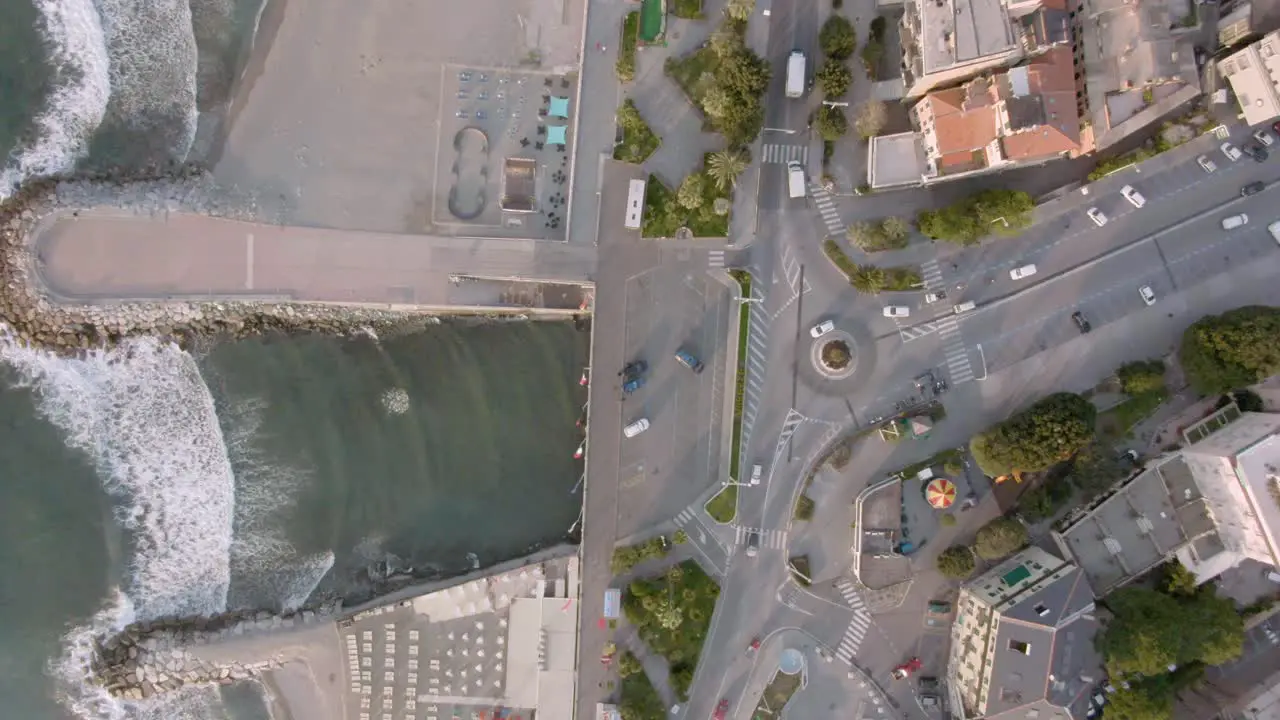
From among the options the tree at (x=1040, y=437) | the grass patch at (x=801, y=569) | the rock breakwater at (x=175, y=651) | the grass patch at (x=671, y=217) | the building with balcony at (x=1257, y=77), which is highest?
the building with balcony at (x=1257, y=77)

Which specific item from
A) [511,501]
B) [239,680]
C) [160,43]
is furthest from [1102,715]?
[160,43]

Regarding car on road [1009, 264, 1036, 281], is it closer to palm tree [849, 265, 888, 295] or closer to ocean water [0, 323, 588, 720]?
palm tree [849, 265, 888, 295]

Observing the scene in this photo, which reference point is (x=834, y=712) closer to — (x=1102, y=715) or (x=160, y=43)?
(x=1102, y=715)

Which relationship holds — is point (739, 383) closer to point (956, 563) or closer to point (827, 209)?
point (827, 209)

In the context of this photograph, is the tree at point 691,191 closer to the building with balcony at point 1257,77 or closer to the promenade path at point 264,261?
the promenade path at point 264,261

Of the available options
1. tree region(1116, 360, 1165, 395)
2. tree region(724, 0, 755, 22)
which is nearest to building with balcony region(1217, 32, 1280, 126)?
tree region(1116, 360, 1165, 395)

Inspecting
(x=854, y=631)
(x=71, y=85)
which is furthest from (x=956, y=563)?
(x=71, y=85)

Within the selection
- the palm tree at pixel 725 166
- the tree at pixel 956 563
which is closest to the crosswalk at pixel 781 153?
the palm tree at pixel 725 166
